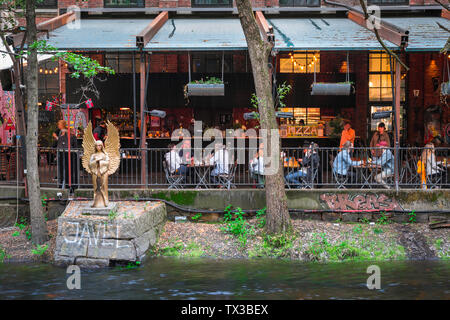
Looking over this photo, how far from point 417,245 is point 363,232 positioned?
3.97ft

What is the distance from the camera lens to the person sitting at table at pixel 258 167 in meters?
13.3

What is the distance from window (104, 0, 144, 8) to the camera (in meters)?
19.2

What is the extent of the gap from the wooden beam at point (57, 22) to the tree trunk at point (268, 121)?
21.7 feet

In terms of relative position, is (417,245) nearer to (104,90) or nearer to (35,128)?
(35,128)

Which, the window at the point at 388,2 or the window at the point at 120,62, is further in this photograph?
the window at the point at 120,62

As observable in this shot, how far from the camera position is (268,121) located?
481 inches

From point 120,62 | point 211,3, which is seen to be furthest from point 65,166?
point 211,3

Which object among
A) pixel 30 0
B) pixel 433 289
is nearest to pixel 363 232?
pixel 433 289

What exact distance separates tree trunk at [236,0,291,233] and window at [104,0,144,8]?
8237 millimetres

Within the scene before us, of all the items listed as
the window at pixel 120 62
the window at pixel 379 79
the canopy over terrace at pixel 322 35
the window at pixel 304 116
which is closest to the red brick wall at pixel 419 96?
the window at pixel 379 79

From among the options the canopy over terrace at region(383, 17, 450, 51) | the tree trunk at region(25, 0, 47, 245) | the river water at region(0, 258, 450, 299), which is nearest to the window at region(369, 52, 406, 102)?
the canopy over terrace at region(383, 17, 450, 51)

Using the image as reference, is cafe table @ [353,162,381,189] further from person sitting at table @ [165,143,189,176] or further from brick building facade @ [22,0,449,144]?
brick building facade @ [22,0,449,144]

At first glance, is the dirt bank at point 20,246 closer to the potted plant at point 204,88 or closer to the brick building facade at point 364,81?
the potted plant at point 204,88

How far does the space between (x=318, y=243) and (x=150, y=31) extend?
745 cm
